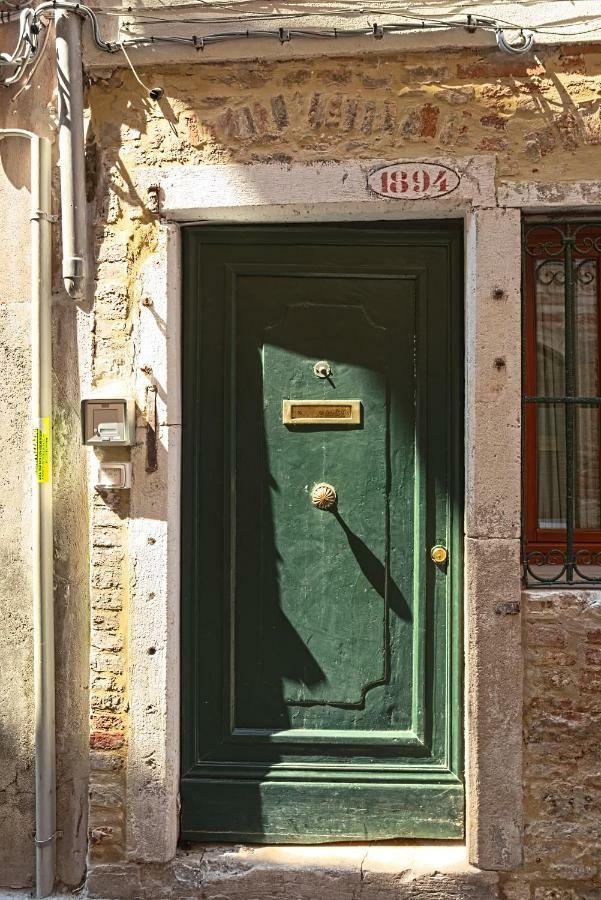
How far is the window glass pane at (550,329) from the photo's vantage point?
3428mm

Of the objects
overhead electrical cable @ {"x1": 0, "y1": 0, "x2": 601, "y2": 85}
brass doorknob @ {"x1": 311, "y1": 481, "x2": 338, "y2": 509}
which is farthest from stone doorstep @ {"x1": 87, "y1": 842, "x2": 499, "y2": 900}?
overhead electrical cable @ {"x1": 0, "y1": 0, "x2": 601, "y2": 85}

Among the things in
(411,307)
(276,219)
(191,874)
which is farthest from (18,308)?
(191,874)

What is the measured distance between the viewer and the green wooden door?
11.2ft

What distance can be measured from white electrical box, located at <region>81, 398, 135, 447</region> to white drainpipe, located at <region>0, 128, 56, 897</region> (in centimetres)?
23

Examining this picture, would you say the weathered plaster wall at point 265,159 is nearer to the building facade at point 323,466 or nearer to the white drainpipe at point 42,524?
the building facade at point 323,466

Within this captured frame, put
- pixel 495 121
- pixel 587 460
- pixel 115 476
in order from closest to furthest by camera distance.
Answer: pixel 495 121, pixel 115 476, pixel 587 460

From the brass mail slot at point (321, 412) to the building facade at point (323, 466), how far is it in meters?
0.01

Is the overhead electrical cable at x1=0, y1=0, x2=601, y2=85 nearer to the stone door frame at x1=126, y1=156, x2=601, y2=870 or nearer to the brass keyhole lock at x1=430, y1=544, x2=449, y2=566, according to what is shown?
the stone door frame at x1=126, y1=156, x2=601, y2=870

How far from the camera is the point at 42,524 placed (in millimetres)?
3385

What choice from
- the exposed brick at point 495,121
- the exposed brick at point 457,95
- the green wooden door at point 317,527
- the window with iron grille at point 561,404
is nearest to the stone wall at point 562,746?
the window with iron grille at point 561,404

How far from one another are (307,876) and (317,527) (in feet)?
4.73

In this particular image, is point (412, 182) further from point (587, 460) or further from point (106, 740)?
point (106, 740)

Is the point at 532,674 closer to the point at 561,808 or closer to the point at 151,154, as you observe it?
the point at 561,808

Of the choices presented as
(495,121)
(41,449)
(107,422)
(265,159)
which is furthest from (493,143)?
(41,449)
